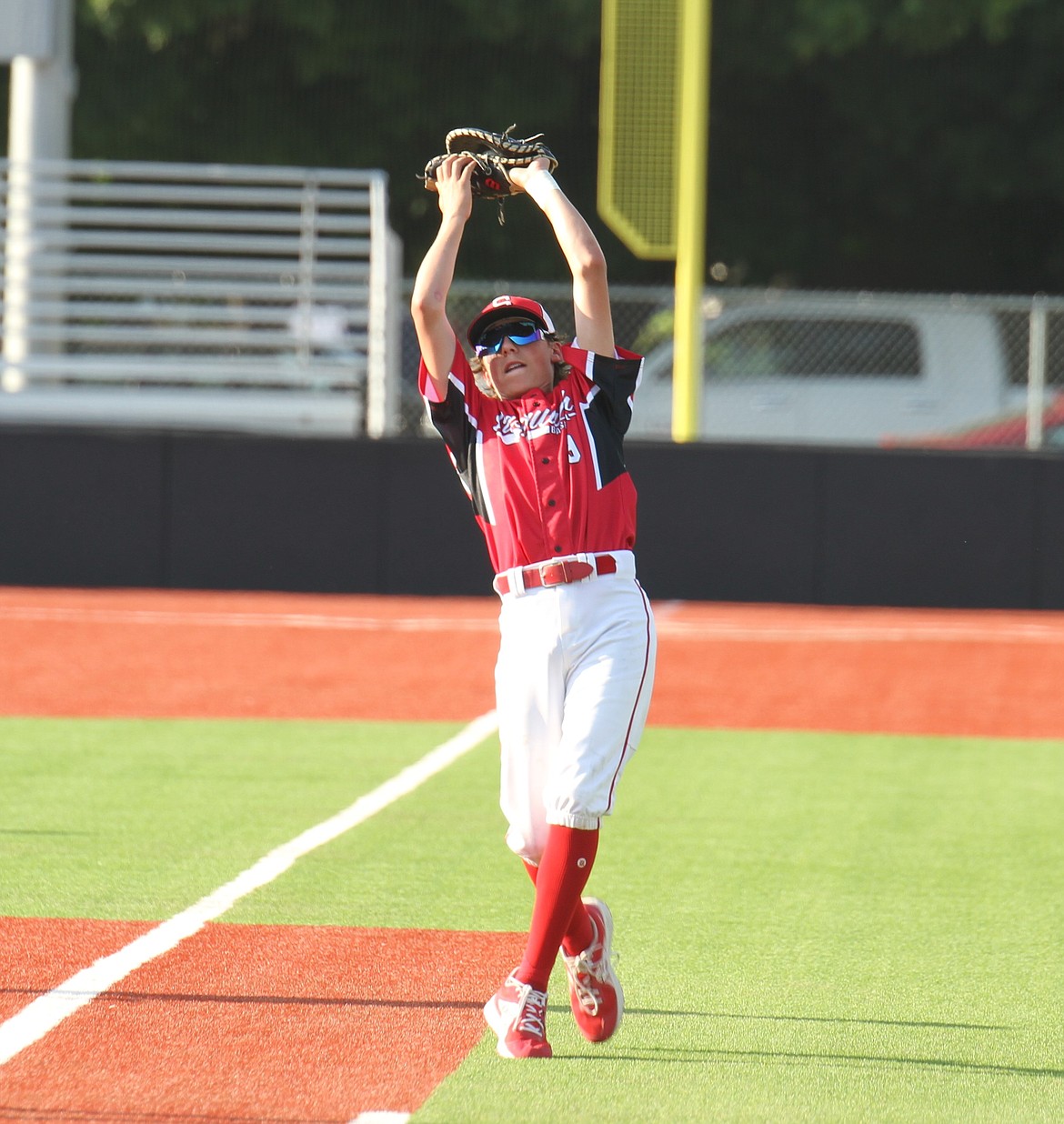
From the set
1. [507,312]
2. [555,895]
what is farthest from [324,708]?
[555,895]

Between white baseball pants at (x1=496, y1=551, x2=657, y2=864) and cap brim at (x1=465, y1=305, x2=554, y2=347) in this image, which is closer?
white baseball pants at (x1=496, y1=551, x2=657, y2=864)

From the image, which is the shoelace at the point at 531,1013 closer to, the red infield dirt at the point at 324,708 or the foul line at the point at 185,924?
the red infield dirt at the point at 324,708

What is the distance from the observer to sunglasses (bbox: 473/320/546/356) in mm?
4527

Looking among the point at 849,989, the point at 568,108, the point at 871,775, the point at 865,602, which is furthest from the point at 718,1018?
the point at 568,108

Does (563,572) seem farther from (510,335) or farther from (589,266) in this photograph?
(589,266)

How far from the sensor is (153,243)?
57.1ft

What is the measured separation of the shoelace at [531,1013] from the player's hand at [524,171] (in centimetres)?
220

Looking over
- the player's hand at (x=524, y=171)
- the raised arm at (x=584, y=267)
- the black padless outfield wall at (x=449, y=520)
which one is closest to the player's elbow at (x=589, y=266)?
the raised arm at (x=584, y=267)

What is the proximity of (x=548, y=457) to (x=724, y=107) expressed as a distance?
19.0 metres

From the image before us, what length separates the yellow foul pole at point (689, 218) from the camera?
14.9 m

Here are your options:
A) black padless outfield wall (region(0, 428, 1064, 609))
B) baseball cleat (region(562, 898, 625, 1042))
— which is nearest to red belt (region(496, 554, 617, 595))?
baseball cleat (region(562, 898, 625, 1042))

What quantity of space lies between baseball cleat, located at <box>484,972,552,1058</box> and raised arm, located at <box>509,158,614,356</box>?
1716 millimetres

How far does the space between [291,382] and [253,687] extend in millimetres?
7545

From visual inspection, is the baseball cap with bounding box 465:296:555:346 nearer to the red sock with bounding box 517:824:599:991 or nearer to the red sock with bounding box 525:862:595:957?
the red sock with bounding box 517:824:599:991
